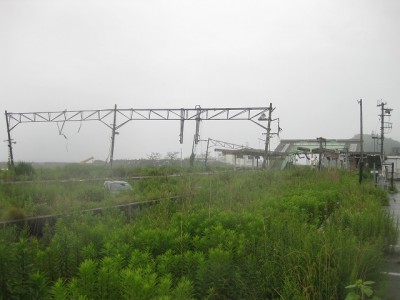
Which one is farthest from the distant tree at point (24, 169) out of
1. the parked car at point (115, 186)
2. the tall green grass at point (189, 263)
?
the tall green grass at point (189, 263)

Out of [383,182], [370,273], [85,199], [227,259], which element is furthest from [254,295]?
[383,182]

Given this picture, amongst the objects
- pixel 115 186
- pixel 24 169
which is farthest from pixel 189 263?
pixel 24 169

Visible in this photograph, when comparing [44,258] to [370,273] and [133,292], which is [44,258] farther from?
[370,273]

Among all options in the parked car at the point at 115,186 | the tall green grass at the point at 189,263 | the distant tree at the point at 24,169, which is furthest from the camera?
the distant tree at the point at 24,169

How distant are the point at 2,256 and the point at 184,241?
2350 mm

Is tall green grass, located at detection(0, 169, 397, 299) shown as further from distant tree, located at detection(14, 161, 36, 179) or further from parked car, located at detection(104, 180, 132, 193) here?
distant tree, located at detection(14, 161, 36, 179)

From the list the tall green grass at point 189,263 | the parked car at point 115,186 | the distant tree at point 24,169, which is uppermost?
the distant tree at point 24,169

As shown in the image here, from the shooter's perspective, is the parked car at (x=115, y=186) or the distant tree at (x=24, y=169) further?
the distant tree at (x=24, y=169)

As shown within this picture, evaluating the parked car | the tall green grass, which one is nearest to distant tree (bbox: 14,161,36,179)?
the parked car

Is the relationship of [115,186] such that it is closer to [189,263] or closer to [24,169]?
[24,169]

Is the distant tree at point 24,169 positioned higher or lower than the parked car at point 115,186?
higher

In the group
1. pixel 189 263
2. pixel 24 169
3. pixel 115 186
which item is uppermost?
pixel 24 169

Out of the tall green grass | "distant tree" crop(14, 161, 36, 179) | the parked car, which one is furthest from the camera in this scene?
"distant tree" crop(14, 161, 36, 179)

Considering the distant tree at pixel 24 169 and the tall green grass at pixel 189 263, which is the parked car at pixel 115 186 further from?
the tall green grass at pixel 189 263
